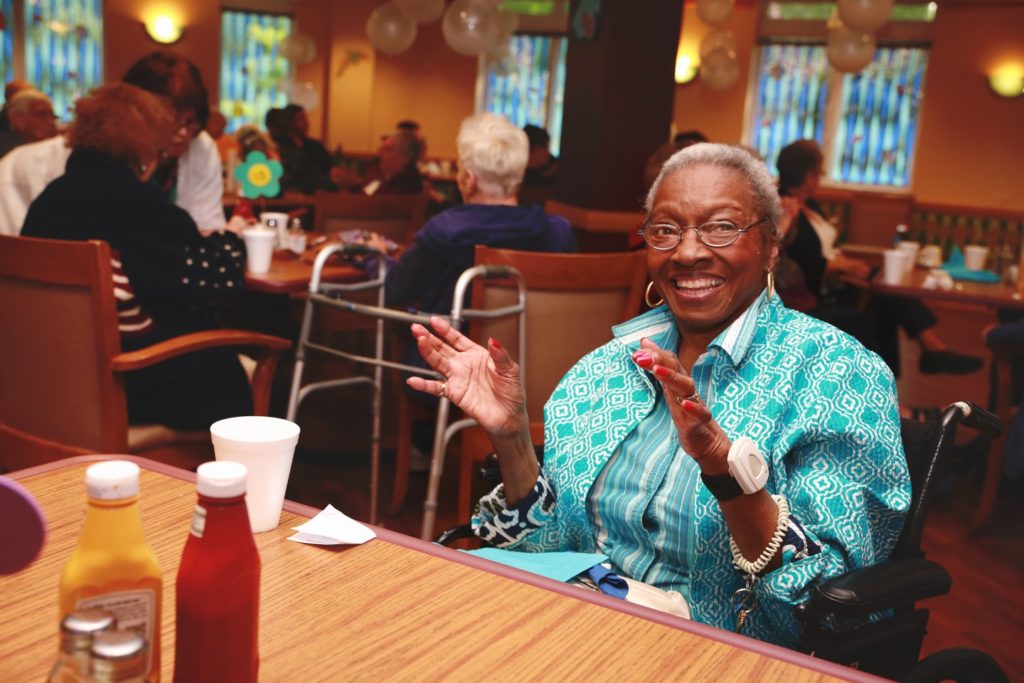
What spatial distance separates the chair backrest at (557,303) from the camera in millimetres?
2818

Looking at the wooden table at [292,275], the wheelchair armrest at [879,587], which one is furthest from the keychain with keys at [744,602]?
the wooden table at [292,275]

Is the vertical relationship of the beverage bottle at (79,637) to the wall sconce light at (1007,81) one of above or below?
below

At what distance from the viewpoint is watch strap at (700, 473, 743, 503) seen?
132cm

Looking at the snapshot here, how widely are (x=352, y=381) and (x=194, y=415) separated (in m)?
0.76

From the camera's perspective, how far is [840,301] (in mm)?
4930

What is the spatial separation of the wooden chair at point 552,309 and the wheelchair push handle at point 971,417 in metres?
1.31

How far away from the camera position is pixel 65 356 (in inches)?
96.3

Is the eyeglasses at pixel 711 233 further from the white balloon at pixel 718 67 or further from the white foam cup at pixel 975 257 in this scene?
the white balloon at pixel 718 67

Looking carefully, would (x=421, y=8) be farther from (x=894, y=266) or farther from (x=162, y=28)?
(x=162, y=28)

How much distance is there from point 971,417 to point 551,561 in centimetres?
72

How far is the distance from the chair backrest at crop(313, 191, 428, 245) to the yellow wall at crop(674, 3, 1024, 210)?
7471 mm

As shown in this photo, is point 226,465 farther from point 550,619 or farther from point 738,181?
point 738,181

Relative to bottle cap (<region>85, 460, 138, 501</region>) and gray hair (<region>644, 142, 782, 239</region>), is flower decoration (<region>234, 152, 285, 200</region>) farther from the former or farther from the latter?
bottle cap (<region>85, 460, 138, 501</region>)

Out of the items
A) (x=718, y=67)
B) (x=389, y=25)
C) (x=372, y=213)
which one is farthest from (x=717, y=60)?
(x=372, y=213)
